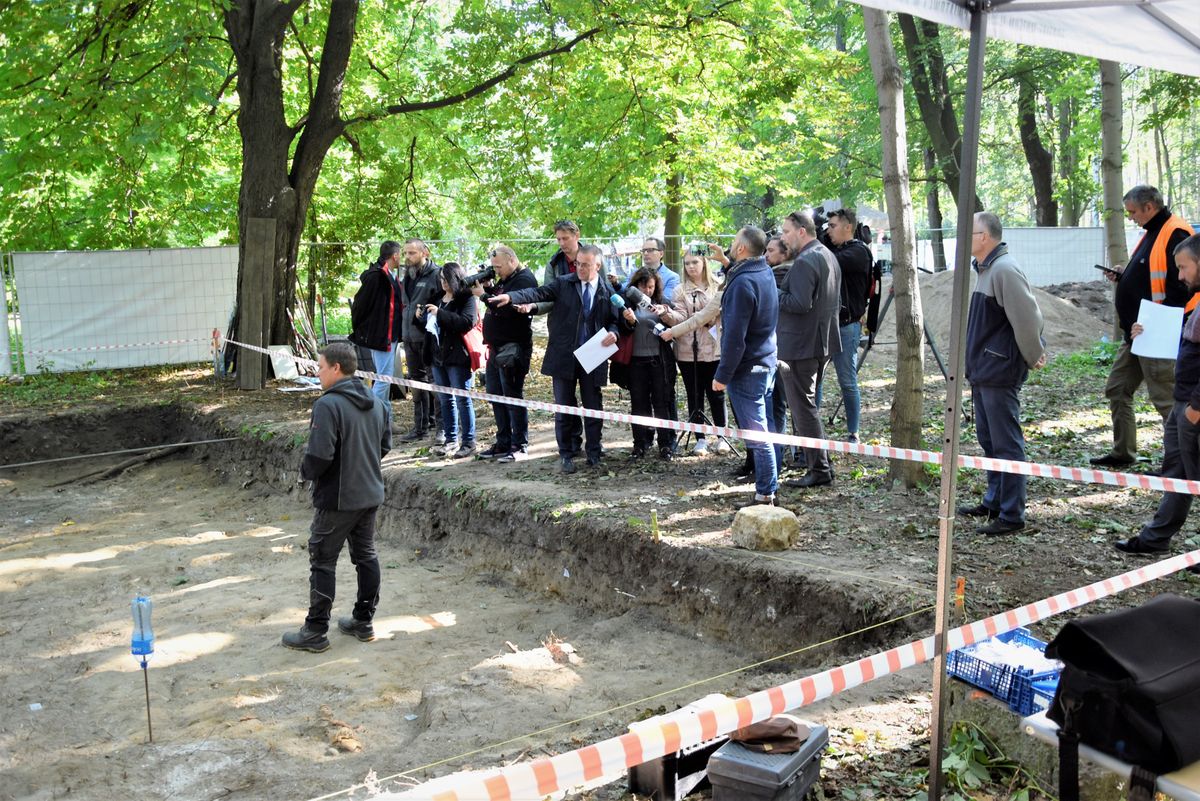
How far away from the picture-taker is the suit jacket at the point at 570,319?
29.6 ft

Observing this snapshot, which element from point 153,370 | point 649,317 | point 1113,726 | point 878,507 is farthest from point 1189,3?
point 153,370

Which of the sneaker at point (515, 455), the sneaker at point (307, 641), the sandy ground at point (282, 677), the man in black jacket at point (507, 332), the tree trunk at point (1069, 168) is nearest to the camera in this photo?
the sandy ground at point (282, 677)

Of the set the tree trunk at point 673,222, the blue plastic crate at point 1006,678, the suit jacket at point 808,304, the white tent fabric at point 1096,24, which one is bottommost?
the blue plastic crate at point 1006,678

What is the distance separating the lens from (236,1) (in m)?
13.5

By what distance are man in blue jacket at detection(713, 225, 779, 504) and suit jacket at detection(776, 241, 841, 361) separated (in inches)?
10.8

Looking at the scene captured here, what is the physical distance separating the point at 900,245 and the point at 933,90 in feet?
57.0

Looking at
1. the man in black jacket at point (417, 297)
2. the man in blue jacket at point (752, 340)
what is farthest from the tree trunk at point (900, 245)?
the man in black jacket at point (417, 297)

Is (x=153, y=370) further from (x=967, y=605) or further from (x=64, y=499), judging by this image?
(x=967, y=605)

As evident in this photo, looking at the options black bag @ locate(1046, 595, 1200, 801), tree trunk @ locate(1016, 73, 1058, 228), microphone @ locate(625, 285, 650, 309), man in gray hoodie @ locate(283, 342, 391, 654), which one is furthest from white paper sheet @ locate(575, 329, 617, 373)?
tree trunk @ locate(1016, 73, 1058, 228)

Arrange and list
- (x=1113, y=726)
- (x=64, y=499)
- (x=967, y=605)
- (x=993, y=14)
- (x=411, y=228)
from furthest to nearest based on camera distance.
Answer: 1. (x=411, y=228)
2. (x=64, y=499)
3. (x=967, y=605)
4. (x=993, y=14)
5. (x=1113, y=726)

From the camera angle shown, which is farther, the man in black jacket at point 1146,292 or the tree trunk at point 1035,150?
the tree trunk at point 1035,150

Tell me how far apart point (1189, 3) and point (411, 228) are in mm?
15919

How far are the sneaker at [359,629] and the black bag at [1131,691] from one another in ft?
16.3

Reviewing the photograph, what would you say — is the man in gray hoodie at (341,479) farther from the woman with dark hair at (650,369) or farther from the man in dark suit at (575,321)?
the woman with dark hair at (650,369)
